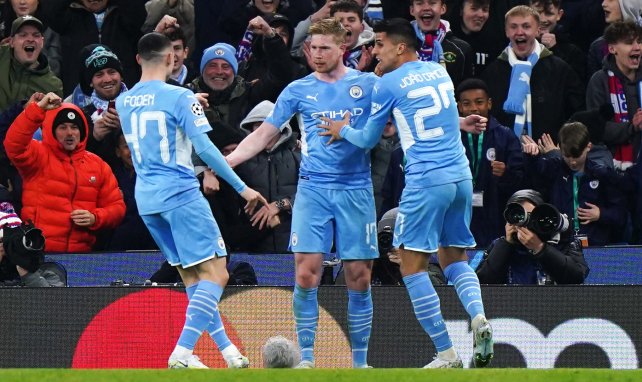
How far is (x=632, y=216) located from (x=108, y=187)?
4.65m

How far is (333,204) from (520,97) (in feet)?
13.4

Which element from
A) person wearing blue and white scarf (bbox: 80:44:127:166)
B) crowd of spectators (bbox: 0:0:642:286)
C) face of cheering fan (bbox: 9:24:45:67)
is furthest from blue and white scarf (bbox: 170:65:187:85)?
face of cheering fan (bbox: 9:24:45:67)

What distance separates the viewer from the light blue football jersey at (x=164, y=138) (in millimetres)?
10250

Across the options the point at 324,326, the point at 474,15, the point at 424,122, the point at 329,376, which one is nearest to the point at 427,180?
the point at 424,122

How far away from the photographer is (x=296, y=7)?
16.0 meters

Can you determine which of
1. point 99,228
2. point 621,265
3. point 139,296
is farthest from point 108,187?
point 621,265

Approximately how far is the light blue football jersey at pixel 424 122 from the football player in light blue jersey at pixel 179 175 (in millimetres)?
1081

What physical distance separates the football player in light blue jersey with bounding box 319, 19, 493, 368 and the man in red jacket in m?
3.51

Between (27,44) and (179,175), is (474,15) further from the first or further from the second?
(179,175)

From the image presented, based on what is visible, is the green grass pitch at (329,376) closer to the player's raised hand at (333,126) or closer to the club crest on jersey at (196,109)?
the club crest on jersey at (196,109)

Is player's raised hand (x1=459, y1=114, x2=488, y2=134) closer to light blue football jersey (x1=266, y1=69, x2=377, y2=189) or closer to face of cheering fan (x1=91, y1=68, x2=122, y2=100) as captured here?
light blue football jersey (x1=266, y1=69, x2=377, y2=189)

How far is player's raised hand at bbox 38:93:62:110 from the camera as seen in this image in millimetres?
12156

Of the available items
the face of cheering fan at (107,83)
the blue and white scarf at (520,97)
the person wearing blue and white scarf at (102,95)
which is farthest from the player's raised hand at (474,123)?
the face of cheering fan at (107,83)

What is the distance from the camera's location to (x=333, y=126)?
1059 centimetres
